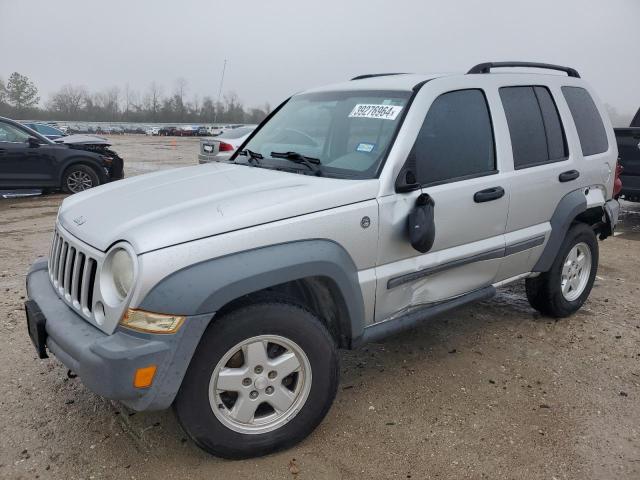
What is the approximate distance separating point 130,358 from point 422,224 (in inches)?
60.7

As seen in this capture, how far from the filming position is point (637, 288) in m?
5.18

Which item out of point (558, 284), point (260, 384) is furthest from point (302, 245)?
point (558, 284)

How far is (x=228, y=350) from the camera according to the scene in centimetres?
238

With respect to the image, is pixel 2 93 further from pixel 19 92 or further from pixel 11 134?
pixel 11 134

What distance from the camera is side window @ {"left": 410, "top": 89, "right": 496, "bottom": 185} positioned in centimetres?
306

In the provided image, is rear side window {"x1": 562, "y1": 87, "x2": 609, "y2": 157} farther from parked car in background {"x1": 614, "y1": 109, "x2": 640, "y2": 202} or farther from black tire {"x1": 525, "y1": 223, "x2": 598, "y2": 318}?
parked car in background {"x1": 614, "y1": 109, "x2": 640, "y2": 202}

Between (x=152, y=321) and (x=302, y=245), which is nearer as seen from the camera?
(x=152, y=321)

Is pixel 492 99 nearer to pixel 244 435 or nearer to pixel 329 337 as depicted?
pixel 329 337

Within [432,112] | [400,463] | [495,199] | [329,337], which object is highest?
[432,112]

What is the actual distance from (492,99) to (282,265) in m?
1.94

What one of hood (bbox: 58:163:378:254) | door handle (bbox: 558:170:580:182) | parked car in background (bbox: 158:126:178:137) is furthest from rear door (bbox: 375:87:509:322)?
parked car in background (bbox: 158:126:178:137)

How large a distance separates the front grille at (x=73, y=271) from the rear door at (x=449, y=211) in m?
1.39

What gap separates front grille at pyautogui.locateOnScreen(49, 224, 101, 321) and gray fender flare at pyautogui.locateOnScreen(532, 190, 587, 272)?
2.99 meters

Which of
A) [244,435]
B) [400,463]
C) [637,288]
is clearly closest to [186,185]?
[244,435]
